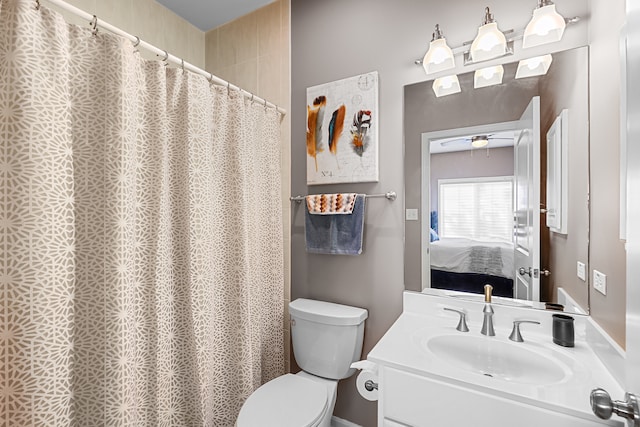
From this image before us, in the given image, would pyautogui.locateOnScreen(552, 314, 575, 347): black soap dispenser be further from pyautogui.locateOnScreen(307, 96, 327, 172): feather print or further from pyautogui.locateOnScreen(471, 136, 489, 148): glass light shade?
pyautogui.locateOnScreen(307, 96, 327, 172): feather print

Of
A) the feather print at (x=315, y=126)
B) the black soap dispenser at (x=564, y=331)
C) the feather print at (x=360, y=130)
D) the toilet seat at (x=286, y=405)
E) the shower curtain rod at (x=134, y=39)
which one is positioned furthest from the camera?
the feather print at (x=315, y=126)

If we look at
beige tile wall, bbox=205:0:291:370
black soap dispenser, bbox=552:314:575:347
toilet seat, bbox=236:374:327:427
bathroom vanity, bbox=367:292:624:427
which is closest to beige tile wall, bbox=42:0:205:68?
beige tile wall, bbox=205:0:291:370

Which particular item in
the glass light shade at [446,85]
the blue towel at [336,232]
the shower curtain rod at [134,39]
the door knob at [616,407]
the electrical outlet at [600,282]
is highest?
the shower curtain rod at [134,39]

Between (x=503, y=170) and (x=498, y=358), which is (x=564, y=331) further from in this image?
(x=503, y=170)

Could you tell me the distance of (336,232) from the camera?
1673 mm

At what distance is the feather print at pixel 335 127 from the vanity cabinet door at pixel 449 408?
117 cm

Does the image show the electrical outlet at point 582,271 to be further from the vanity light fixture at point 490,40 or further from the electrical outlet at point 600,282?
the vanity light fixture at point 490,40

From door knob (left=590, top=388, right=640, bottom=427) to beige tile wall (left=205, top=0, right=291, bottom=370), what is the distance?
1.51 metres

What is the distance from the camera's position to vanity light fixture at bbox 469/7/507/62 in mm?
1259

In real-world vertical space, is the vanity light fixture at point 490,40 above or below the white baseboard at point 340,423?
above

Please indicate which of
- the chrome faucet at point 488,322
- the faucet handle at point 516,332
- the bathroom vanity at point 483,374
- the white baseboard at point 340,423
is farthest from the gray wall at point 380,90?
the faucet handle at point 516,332

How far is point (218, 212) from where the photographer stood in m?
1.47

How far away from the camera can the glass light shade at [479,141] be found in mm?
1349

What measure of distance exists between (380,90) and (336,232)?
82 centimetres
